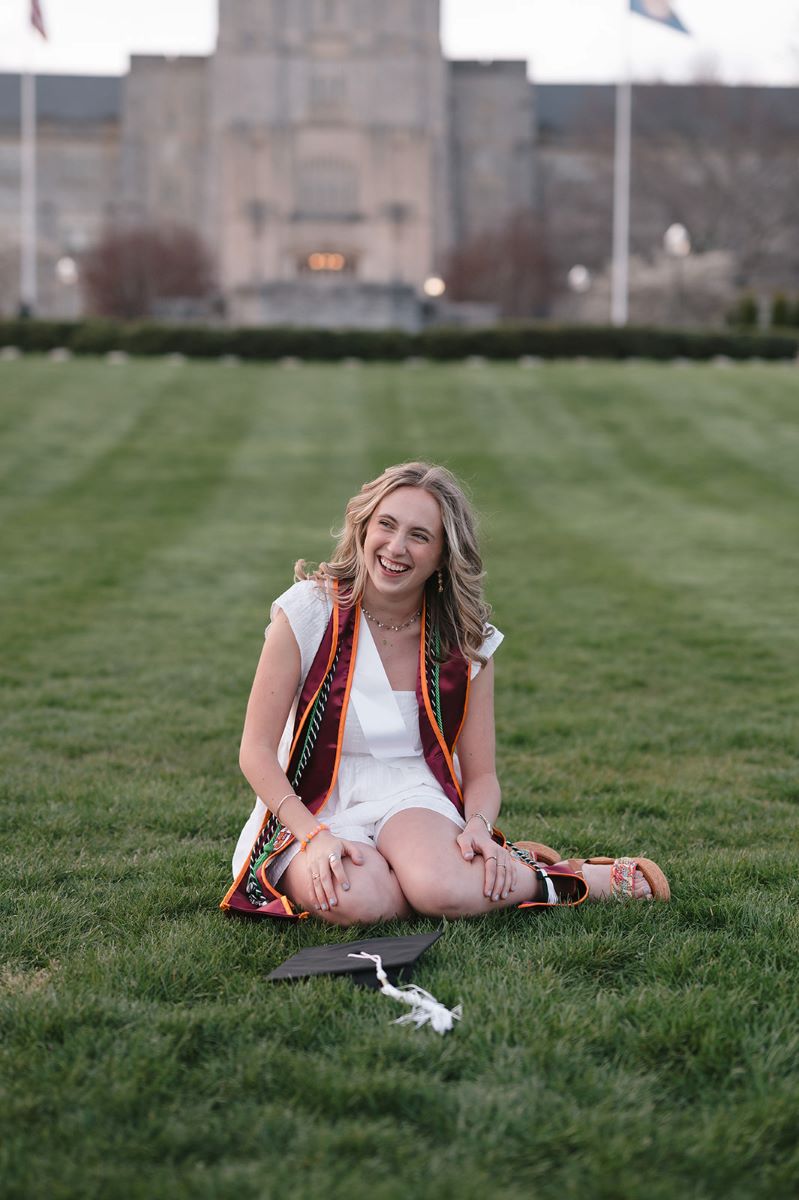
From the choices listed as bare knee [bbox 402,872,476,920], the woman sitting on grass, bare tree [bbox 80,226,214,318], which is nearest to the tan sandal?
the woman sitting on grass

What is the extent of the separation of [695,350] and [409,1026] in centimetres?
2598

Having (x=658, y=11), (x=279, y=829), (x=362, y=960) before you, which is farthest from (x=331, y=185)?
(x=362, y=960)

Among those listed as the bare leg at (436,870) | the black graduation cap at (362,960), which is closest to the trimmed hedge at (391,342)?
the bare leg at (436,870)

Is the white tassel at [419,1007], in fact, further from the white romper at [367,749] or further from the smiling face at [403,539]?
the smiling face at [403,539]

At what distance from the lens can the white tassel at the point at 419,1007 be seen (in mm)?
2641

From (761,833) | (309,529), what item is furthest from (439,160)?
(761,833)

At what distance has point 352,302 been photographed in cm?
4319

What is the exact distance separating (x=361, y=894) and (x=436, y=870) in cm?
20

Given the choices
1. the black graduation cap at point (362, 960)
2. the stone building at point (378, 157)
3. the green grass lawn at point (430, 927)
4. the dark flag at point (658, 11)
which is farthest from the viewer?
the stone building at point (378, 157)

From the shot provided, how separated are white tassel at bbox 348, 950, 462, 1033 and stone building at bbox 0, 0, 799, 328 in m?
55.6

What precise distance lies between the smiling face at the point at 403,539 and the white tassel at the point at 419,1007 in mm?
989

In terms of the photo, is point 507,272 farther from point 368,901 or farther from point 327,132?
point 368,901

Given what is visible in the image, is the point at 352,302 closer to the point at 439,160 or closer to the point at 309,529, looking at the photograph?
the point at 439,160

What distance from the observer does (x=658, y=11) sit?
25.5m
